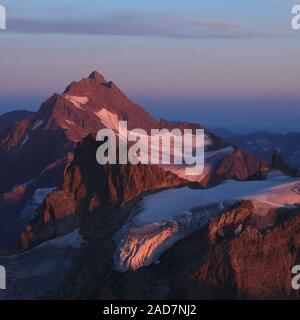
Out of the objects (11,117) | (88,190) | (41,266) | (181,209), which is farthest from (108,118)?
(181,209)

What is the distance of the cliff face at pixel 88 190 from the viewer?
219ft

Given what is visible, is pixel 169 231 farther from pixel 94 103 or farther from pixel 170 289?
pixel 94 103

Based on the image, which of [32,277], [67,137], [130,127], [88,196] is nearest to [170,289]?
[32,277]

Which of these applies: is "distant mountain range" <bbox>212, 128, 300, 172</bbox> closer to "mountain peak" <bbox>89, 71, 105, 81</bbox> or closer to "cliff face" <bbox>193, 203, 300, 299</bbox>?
"mountain peak" <bbox>89, 71, 105, 81</bbox>

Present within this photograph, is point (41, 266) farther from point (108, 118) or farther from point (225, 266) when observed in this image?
point (108, 118)

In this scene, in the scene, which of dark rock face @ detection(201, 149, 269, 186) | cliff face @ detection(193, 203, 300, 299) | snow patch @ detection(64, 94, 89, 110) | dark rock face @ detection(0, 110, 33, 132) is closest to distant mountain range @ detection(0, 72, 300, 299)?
cliff face @ detection(193, 203, 300, 299)

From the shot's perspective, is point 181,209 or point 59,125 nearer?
point 181,209

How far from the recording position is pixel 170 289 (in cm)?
5325

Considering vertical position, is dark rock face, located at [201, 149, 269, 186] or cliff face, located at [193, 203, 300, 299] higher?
cliff face, located at [193, 203, 300, 299]

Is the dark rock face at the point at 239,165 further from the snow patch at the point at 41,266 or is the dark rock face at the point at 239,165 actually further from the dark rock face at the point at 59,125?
the snow patch at the point at 41,266

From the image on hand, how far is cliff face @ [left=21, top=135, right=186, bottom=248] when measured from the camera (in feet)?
219

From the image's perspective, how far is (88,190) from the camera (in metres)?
68.4

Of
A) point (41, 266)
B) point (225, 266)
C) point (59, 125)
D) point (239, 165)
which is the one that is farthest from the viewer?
point (59, 125)

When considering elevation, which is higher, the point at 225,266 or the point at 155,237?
the point at 155,237
